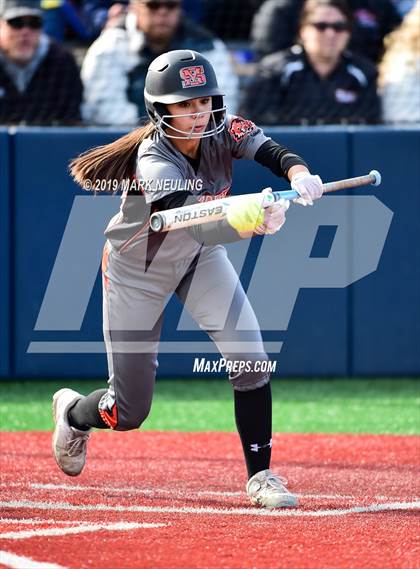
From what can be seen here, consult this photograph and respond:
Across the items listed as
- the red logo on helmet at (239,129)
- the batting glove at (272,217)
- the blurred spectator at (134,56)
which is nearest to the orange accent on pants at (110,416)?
the batting glove at (272,217)

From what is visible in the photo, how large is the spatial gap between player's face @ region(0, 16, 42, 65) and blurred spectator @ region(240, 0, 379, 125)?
1.51 m

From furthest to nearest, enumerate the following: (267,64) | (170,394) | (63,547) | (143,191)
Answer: (267,64), (170,394), (143,191), (63,547)

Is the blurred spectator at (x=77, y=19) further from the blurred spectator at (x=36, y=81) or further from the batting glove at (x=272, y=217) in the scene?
the batting glove at (x=272, y=217)

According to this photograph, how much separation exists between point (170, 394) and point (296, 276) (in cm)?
114

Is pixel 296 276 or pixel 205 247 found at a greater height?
pixel 205 247

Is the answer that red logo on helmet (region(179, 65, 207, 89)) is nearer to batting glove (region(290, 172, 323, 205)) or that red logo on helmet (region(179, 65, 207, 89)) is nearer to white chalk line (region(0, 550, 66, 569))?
Answer: batting glove (region(290, 172, 323, 205))

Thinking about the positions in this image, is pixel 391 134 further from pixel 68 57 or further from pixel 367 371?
pixel 68 57

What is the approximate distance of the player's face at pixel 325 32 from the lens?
7789mm

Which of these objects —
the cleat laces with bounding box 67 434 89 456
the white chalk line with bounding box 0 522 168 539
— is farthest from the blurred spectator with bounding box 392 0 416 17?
the white chalk line with bounding box 0 522 168 539

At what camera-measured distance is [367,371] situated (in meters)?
7.77

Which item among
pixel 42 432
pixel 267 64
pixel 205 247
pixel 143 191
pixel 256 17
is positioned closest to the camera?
pixel 143 191

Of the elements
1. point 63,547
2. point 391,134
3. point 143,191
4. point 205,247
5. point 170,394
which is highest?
point 143,191

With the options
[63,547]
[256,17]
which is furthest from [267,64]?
[63,547]

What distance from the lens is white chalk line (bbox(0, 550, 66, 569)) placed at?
3.28 m
